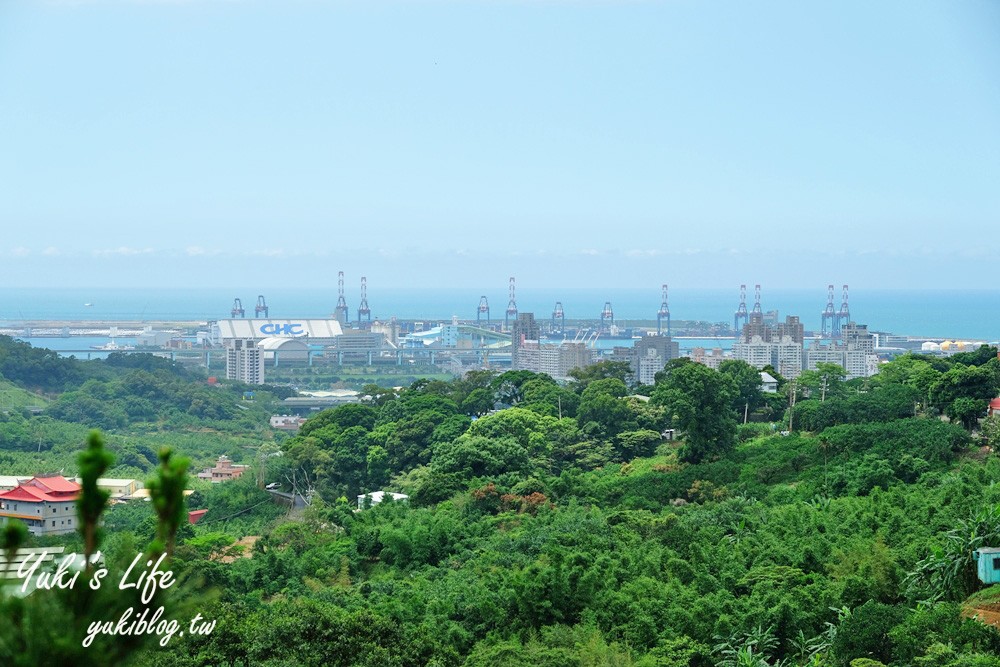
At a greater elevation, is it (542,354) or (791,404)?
(791,404)

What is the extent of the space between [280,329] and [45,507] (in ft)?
171

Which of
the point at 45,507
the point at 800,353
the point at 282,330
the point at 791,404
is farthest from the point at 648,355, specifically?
the point at 45,507

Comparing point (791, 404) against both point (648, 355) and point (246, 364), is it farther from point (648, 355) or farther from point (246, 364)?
point (246, 364)

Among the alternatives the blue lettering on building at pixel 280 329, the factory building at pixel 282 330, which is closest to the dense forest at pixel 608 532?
the factory building at pixel 282 330

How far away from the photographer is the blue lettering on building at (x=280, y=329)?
67.7 m

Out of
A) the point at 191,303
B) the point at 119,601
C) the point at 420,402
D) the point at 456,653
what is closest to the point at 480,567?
the point at 456,653

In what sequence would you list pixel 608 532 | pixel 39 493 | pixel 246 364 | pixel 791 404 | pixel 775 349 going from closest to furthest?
pixel 608 532
pixel 39 493
pixel 791 404
pixel 246 364
pixel 775 349

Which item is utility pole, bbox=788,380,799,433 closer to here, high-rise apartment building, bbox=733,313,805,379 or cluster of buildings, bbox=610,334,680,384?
high-rise apartment building, bbox=733,313,805,379

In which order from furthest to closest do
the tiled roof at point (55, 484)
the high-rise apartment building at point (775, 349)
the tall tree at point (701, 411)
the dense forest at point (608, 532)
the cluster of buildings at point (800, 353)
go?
the high-rise apartment building at point (775, 349)
the cluster of buildings at point (800, 353)
the tiled roof at point (55, 484)
the tall tree at point (701, 411)
the dense forest at point (608, 532)

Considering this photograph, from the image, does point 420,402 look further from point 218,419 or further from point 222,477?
point 218,419

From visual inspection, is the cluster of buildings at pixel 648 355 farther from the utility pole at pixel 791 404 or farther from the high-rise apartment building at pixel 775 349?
the utility pole at pixel 791 404

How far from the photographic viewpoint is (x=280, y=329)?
68.2 metres

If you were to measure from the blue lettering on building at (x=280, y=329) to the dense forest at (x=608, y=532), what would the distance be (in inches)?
1797

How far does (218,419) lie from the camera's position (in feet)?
107
